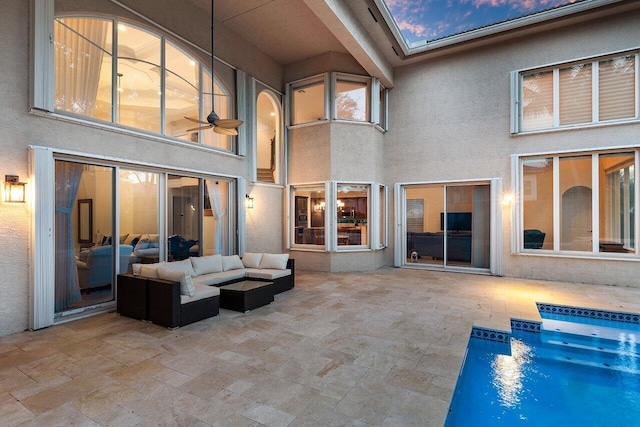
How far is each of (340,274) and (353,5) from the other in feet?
20.4

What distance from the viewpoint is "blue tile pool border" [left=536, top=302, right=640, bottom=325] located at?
514cm

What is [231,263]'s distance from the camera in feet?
21.8

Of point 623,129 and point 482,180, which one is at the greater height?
point 623,129

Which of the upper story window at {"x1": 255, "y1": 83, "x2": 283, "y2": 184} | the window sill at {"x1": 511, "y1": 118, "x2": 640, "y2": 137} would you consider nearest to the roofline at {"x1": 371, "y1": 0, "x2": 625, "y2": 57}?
the window sill at {"x1": 511, "y1": 118, "x2": 640, "y2": 137}

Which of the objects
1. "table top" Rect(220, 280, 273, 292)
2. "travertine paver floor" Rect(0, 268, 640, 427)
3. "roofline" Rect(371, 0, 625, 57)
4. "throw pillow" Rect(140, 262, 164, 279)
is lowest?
"travertine paver floor" Rect(0, 268, 640, 427)

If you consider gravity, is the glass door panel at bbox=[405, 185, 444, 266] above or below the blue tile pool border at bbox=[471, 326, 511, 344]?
above

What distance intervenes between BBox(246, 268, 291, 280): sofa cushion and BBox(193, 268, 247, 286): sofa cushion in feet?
0.53

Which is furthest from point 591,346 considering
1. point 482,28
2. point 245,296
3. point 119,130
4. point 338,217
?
point 119,130

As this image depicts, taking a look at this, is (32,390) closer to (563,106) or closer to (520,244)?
(520,244)

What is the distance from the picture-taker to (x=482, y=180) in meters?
8.31

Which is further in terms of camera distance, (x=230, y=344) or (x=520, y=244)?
(x=520, y=244)

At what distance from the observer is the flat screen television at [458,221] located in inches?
342

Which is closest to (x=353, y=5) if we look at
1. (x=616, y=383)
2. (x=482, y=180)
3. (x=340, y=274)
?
(x=482, y=180)

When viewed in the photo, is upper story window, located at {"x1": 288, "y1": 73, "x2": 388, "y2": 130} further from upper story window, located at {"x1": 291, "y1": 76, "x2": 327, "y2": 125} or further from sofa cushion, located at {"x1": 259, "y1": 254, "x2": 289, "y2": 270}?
sofa cushion, located at {"x1": 259, "y1": 254, "x2": 289, "y2": 270}
